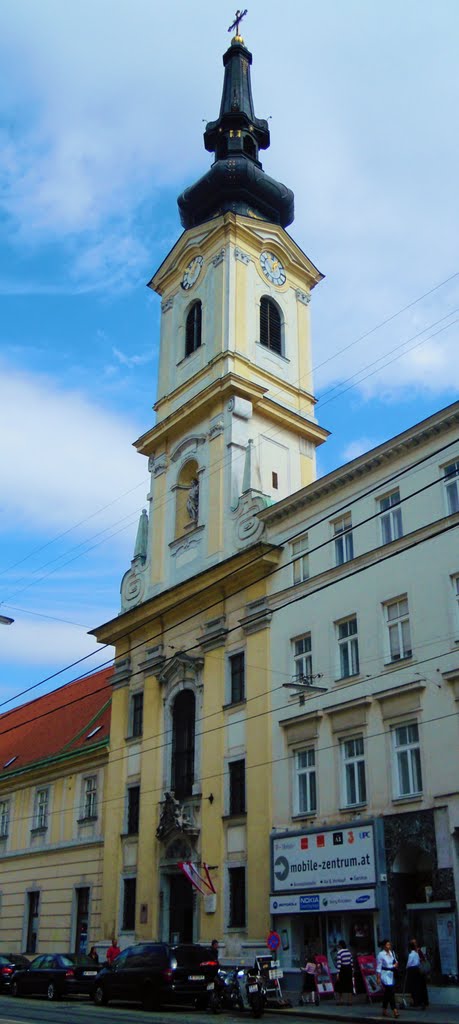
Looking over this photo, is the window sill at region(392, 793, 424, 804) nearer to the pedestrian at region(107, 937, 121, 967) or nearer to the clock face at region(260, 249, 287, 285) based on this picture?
the pedestrian at region(107, 937, 121, 967)

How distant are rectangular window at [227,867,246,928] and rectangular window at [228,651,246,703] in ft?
17.5

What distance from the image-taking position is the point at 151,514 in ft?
136

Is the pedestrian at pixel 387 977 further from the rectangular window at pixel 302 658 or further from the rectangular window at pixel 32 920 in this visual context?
the rectangular window at pixel 32 920

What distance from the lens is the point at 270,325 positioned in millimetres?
42750

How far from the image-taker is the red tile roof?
4419 cm

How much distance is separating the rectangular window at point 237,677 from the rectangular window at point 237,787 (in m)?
2.12

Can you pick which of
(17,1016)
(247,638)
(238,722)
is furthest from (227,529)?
(17,1016)

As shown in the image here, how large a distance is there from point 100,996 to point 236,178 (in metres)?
33.9

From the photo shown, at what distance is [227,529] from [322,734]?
982 centimetres

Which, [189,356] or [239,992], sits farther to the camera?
[189,356]

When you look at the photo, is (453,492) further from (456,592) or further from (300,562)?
(300,562)

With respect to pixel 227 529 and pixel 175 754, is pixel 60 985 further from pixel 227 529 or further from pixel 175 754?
pixel 227 529

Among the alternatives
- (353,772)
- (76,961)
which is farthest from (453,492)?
(76,961)

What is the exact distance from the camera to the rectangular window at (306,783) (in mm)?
28391
